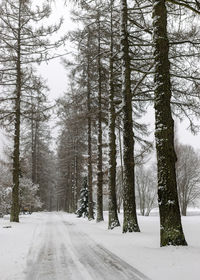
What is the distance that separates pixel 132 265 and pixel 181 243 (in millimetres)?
1773

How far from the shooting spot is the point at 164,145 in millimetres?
6695

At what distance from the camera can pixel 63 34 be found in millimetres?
15133

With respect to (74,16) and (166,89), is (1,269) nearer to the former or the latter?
(166,89)

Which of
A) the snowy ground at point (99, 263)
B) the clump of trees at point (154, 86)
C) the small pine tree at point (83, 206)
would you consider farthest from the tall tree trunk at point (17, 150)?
the small pine tree at point (83, 206)

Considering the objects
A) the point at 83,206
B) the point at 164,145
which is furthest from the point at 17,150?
the point at 164,145

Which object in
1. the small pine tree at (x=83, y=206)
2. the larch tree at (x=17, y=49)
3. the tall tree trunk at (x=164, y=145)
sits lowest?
the small pine tree at (x=83, y=206)

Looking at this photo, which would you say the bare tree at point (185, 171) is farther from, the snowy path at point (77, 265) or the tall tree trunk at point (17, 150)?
the snowy path at point (77, 265)

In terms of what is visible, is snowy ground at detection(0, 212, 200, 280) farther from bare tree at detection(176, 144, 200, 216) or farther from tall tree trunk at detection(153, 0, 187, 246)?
bare tree at detection(176, 144, 200, 216)

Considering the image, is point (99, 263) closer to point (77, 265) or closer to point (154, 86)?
point (77, 265)

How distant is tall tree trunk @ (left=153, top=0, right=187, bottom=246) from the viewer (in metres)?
6.37

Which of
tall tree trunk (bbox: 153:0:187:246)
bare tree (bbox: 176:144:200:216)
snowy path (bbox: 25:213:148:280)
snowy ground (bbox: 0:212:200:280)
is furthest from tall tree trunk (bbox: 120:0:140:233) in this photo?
bare tree (bbox: 176:144:200:216)

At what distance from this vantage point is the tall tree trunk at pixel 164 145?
6371mm

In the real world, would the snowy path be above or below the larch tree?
below

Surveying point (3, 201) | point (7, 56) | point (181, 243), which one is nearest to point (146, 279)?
point (181, 243)
